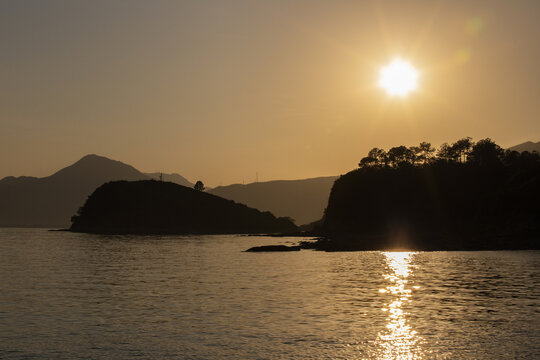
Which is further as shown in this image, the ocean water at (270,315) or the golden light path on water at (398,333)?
the ocean water at (270,315)

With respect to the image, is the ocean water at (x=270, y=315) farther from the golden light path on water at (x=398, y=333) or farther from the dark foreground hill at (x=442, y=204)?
the dark foreground hill at (x=442, y=204)

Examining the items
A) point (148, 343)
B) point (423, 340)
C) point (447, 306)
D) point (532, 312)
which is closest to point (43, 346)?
point (148, 343)

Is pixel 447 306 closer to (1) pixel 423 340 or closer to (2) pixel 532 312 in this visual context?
(2) pixel 532 312

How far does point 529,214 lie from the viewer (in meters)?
138

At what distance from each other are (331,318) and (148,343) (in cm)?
1331

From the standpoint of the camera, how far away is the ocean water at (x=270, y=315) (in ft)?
89.5

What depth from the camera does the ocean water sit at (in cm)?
2727

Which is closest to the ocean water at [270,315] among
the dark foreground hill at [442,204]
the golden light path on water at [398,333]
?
the golden light path on water at [398,333]

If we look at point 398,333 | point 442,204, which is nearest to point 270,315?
point 398,333

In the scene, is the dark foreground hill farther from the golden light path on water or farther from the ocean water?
the golden light path on water

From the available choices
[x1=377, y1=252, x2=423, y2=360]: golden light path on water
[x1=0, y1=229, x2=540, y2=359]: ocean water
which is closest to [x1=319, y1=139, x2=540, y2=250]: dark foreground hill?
[x1=0, y1=229, x2=540, y2=359]: ocean water

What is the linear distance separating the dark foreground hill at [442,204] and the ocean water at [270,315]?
3072 inches

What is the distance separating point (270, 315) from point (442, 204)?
157854 millimetres

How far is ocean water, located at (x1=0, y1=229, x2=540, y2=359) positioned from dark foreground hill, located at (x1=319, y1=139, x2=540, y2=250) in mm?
78023
